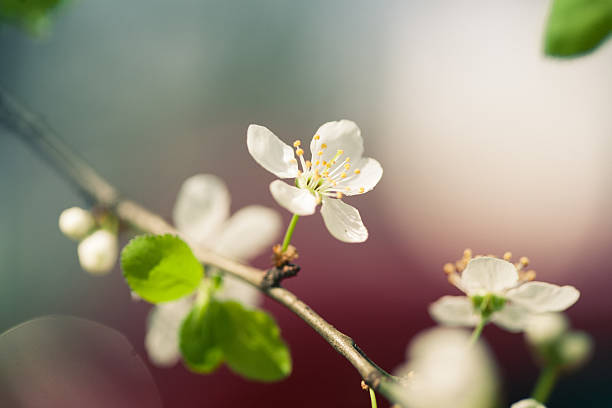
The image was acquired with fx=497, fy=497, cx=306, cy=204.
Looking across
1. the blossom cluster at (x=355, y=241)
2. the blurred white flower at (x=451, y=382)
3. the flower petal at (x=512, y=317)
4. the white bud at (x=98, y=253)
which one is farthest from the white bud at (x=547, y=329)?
the white bud at (x=98, y=253)

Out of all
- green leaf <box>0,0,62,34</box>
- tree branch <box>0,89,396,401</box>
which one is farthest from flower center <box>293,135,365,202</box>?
green leaf <box>0,0,62,34</box>

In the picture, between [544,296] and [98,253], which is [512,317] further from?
[98,253]

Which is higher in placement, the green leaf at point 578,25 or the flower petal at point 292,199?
the green leaf at point 578,25

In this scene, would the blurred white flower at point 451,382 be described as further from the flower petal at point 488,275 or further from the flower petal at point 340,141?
the flower petal at point 340,141

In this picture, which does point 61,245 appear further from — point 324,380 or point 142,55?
point 324,380

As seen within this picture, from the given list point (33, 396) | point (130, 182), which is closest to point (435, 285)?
point (33, 396)
